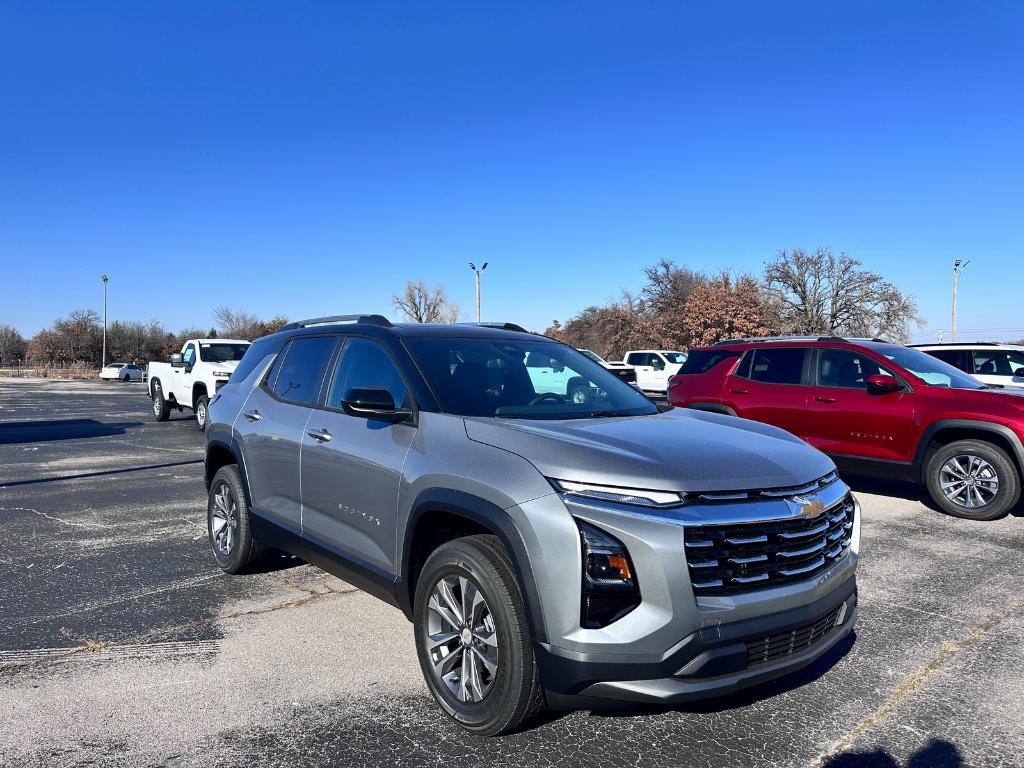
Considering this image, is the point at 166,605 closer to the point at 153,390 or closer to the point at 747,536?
the point at 747,536

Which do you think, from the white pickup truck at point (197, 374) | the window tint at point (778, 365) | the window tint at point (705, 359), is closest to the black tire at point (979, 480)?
the window tint at point (778, 365)

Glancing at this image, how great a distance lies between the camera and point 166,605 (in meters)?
4.78

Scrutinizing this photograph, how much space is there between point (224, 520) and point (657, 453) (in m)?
3.60

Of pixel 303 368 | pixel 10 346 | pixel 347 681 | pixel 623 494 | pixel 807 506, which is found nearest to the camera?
pixel 623 494

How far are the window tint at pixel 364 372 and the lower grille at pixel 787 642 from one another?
2.01 metres

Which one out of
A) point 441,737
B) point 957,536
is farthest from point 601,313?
point 441,737

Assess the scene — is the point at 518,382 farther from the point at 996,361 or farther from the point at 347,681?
the point at 996,361

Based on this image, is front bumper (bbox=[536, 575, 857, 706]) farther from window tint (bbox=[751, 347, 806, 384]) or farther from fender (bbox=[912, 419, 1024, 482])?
window tint (bbox=[751, 347, 806, 384])

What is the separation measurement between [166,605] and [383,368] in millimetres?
2142

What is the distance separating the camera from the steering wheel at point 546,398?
3.95 m

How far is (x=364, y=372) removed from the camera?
4.27 metres

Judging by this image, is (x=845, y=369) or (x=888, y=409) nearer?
(x=888, y=409)

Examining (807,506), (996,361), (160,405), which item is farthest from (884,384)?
(160,405)

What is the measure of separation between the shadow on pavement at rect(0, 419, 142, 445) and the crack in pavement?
1442 centimetres
